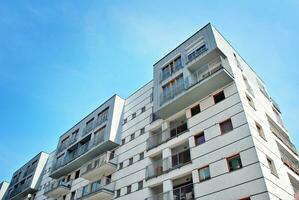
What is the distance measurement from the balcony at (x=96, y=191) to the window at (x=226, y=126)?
1255cm

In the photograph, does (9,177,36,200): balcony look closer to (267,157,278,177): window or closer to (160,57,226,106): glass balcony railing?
(160,57,226,106): glass balcony railing

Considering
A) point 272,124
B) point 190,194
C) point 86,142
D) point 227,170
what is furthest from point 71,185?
point 272,124

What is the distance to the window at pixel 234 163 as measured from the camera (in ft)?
54.6

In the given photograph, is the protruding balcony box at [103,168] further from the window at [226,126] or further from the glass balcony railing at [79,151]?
the window at [226,126]

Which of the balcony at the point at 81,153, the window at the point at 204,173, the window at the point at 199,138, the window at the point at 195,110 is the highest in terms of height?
the balcony at the point at 81,153

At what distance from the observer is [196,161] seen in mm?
19141

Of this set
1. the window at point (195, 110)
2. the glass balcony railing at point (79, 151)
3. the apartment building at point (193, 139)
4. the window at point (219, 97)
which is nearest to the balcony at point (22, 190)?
the glass balcony railing at point (79, 151)

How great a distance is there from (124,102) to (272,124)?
17.4 metres

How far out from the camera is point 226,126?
19.1 m

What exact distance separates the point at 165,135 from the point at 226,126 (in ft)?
20.5

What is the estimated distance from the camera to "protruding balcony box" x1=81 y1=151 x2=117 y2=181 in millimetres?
26656

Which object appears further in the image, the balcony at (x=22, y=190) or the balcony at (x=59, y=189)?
the balcony at (x=22, y=190)

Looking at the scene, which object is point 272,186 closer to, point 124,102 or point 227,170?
point 227,170

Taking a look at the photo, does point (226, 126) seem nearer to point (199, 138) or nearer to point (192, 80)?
point (199, 138)
